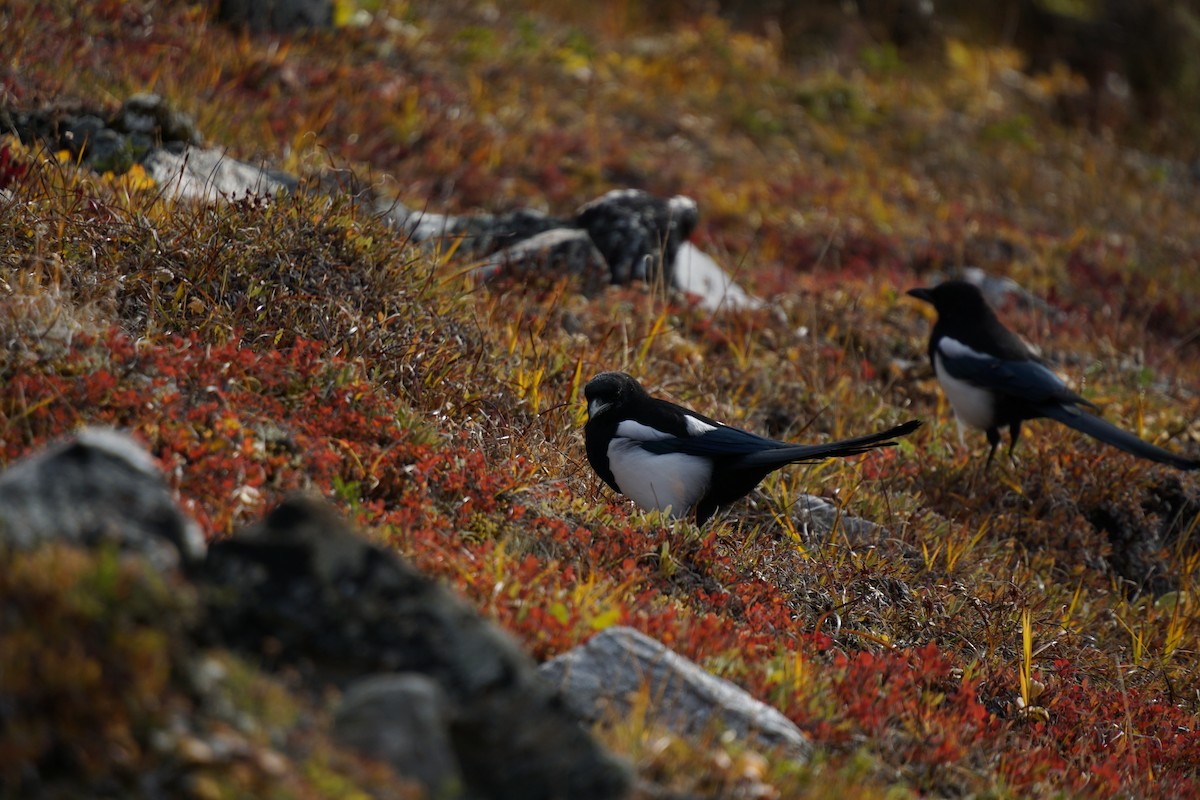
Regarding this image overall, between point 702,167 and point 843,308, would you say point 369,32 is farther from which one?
point 843,308

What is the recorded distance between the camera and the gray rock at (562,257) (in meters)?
8.11

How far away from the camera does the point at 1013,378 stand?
766 cm

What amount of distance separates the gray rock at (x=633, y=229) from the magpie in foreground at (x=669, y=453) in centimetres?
316

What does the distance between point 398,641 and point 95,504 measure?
817mm

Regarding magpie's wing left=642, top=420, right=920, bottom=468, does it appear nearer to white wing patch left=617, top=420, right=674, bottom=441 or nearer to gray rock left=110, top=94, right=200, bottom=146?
white wing patch left=617, top=420, right=674, bottom=441

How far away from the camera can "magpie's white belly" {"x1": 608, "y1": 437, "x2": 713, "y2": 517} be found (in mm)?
5492

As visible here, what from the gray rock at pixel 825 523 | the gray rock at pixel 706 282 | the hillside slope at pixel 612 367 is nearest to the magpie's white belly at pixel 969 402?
the hillside slope at pixel 612 367

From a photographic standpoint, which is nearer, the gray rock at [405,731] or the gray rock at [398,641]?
the gray rock at [405,731]

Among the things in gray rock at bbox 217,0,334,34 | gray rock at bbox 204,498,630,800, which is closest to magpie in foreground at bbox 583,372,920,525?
gray rock at bbox 204,498,630,800

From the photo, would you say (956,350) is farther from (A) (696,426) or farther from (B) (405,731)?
(B) (405,731)

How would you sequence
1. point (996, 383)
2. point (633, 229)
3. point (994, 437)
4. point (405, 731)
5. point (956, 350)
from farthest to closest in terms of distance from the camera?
point (633, 229) → point (956, 350) → point (994, 437) → point (996, 383) → point (405, 731)

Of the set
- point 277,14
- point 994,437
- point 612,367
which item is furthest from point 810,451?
point 277,14

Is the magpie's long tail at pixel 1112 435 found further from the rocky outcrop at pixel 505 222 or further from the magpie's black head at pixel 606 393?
the magpie's black head at pixel 606 393

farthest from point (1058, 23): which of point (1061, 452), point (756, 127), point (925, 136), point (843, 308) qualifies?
point (1061, 452)
